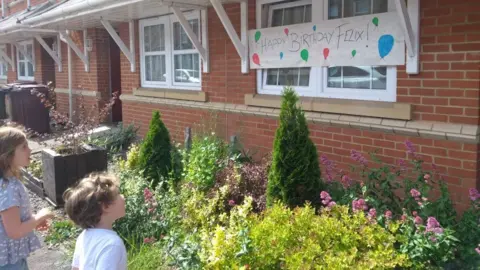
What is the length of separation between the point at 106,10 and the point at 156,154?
8.78 ft

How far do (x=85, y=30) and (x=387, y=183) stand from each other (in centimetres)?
891

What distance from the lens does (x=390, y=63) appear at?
4645 mm

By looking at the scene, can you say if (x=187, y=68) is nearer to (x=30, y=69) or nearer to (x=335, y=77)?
(x=335, y=77)

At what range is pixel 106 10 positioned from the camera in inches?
287

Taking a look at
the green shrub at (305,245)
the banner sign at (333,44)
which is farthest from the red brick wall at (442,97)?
the green shrub at (305,245)

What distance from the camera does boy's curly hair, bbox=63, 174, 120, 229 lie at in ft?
7.33

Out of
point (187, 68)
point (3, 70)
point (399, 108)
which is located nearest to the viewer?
point (399, 108)

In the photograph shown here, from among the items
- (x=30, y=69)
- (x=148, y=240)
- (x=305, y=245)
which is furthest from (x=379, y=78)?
(x=30, y=69)

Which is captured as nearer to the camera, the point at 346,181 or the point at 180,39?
the point at 346,181

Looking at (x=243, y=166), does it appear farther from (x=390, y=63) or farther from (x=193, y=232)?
(x=390, y=63)

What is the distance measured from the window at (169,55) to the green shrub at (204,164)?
7.20 feet

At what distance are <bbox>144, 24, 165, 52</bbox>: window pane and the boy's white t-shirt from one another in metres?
6.55

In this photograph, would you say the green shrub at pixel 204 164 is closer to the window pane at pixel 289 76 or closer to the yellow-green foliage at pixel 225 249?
the window pane at pixel 289 76

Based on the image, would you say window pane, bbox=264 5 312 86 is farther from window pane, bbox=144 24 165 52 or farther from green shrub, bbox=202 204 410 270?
window pane, bbox=144 24 165 52
